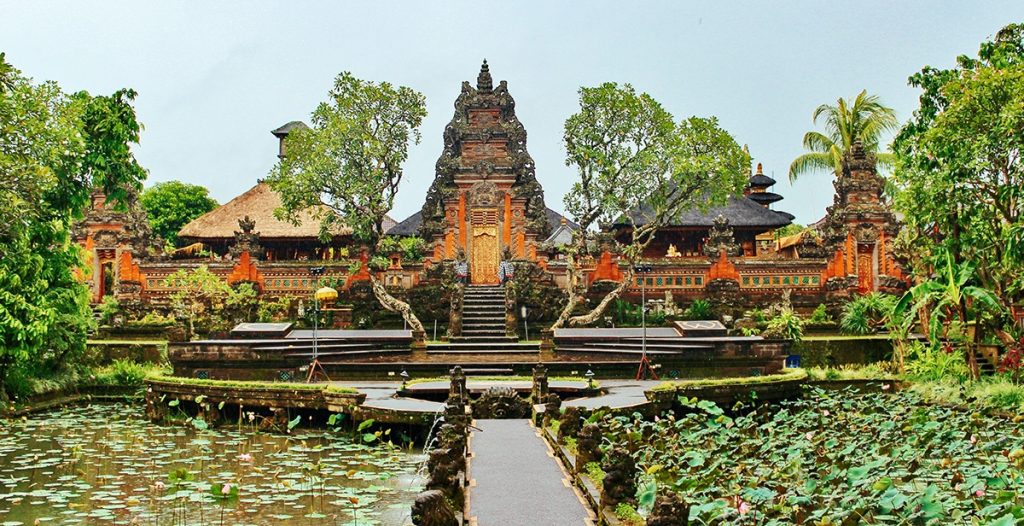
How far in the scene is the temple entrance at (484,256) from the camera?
92.1ft

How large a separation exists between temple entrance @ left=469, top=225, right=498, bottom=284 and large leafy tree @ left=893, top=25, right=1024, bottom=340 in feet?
44.4

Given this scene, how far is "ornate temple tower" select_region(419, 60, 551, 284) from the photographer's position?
91.7ft

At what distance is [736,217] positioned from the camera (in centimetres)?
3422

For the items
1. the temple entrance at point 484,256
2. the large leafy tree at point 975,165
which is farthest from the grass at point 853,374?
the temple entrance at point 484,256

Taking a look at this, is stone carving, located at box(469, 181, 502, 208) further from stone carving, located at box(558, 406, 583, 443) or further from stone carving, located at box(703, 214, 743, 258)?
stone carving, located at box(558, 406, 583, 443)

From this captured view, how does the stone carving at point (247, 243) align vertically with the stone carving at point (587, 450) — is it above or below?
above

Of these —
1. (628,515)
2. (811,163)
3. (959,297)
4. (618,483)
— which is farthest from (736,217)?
(628,515)

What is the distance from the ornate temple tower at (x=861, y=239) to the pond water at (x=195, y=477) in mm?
18477

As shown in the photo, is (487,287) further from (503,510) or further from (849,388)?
(503,510)

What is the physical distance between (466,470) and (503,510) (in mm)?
1559

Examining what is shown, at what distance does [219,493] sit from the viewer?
7359mm

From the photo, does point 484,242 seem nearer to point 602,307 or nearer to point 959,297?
point 602,307

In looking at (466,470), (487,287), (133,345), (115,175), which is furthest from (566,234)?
(466,470)

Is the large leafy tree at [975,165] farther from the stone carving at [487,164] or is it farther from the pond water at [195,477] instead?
the stone carving at [487,164]
